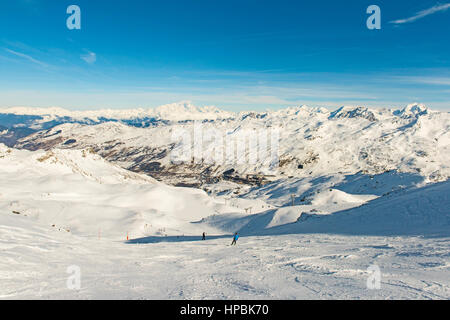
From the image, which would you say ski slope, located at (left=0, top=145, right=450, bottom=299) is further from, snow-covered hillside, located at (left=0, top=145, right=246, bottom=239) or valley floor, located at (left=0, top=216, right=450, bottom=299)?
snow-covered hillside, located at (left=0, top=145, right=246, bottom=239)

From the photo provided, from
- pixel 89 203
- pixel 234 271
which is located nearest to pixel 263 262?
pixel 234 271

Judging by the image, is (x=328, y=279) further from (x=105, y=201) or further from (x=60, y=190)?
(x=60, y=190)

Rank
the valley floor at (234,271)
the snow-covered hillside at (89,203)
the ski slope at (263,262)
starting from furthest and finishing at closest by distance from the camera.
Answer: the snow-covered hillside at (89,203) → the ski slope at (263,262) → the valley floor at (234,271)

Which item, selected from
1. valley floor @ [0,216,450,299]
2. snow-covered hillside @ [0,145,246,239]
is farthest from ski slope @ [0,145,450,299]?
snow-covered hillside @ [0,145,246,239]

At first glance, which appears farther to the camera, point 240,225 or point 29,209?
point 240,225

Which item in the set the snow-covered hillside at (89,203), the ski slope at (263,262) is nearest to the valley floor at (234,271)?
the ski slope at (263,262)

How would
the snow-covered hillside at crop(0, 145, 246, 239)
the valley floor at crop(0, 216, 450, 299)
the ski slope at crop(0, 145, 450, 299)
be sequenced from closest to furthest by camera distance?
the valley floor at crop(0, 216, 450, 299)
the ski slope at crop(0, 145, 450, 299)
the snow-covered hillside at crop(0, 145, 246, 239)

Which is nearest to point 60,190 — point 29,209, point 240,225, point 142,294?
point 29,209

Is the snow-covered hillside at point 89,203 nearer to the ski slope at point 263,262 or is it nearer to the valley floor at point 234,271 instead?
the ski slope at point 263,262
